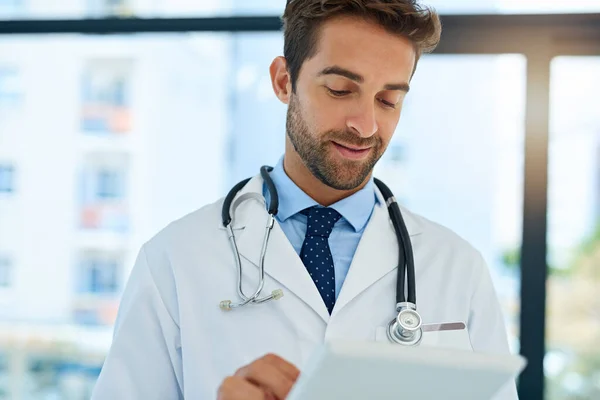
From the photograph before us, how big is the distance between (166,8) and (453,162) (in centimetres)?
88

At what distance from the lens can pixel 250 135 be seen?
1813 millimetres

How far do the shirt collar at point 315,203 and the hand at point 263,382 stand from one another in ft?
1.62

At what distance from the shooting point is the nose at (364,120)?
1135mm

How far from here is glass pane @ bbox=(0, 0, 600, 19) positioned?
5.55 feet

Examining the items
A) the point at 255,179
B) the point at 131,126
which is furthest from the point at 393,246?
the point at 131,126

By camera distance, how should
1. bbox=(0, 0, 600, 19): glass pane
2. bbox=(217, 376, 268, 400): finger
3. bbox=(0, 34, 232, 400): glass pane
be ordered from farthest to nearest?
bbox=(0, 34, 232, 400): glass pane < bbox=(0, 0, 600, 19): glass pane < bbox=(217, 376, 268, 400): finger

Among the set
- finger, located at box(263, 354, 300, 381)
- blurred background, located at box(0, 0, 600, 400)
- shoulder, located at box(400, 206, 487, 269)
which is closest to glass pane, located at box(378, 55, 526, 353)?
blurred background, located at box(0, 0, 600, 400)

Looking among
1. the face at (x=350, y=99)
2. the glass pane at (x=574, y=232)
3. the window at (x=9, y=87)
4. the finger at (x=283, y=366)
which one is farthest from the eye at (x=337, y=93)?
the window at (x=9, y=87)

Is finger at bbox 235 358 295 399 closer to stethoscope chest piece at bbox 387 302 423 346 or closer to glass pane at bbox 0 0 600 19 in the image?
stethoscope chest piece at bbox 387 302 423 346

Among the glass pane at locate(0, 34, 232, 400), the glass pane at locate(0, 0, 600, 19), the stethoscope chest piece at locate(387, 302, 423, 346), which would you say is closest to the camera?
the stethoscope chest piece at locate(387, 302, 423, 346)

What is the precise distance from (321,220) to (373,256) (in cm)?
12

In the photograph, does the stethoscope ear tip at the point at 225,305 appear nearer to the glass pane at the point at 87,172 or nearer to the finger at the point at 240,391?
the finger at the point at 240,391

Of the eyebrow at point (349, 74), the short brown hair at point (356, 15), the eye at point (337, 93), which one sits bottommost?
the eye at point (337, 93)

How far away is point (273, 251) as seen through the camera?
1208 millimetres
